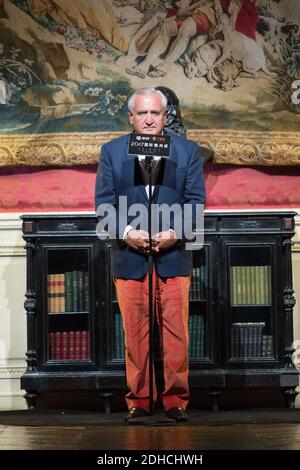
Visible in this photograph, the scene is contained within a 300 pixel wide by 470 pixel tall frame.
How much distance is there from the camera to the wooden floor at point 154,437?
175 inches

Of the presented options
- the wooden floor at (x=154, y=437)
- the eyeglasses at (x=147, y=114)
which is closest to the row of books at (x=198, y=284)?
the wooden floor at (x=154, y=437)

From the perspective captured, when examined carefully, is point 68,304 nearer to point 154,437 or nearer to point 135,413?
point 135,413

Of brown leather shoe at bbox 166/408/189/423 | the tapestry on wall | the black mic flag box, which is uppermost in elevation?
the tapestry on wall

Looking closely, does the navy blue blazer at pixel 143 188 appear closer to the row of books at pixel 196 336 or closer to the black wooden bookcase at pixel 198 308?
the black wooden bookcase at pixel 198 308

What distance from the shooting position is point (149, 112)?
5.54 meters

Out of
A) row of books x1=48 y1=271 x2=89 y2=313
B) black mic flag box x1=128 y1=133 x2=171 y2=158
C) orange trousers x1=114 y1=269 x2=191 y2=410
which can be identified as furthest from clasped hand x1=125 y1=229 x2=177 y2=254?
row of books x1=48 y1=271 x2=89 y2=313

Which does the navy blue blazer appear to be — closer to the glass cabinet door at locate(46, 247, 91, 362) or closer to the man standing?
the man standing

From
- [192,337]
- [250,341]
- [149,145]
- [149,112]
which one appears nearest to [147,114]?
[149,112]

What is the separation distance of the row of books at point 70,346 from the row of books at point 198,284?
28.1 inches

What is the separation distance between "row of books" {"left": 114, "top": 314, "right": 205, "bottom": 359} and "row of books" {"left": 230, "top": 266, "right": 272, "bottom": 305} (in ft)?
0.85

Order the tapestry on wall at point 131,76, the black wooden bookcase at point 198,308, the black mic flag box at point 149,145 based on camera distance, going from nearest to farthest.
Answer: the black mic flag box at point 149,145
the black wooden bookcase at point 198,308
the tapestry on wall at point 131,76

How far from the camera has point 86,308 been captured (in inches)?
252

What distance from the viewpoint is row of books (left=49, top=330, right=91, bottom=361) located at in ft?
20.9
